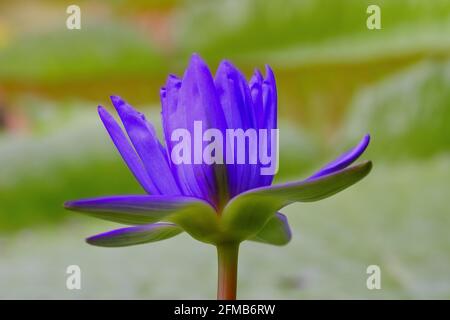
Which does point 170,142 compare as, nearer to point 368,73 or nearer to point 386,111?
point 386,111

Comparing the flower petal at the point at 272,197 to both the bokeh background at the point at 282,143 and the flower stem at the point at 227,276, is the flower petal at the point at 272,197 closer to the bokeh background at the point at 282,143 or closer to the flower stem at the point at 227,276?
the flower stem at the point at 227,276

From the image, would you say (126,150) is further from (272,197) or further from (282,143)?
(282,143)

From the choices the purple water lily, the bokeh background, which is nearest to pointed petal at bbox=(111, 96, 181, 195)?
the purple water lily

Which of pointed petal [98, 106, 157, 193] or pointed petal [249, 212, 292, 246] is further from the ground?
pointed petal [98, 106, 157, 193]

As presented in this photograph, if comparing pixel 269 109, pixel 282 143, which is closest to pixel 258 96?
pixel 269 109

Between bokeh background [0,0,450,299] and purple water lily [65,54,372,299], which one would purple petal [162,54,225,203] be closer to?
purple water lily [65,54,372,299]

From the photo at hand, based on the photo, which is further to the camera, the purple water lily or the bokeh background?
the bokeh background
